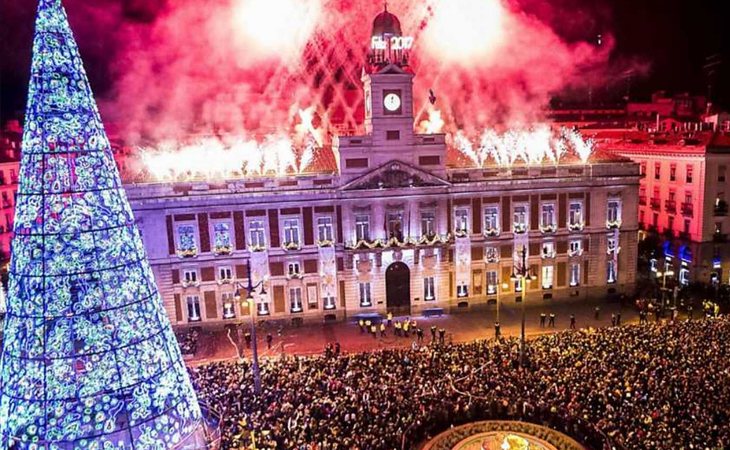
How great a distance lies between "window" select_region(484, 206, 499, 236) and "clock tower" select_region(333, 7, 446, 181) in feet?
16.4

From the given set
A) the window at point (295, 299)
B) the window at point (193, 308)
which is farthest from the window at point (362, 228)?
the window at point (193, 308)

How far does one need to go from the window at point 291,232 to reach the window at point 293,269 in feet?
5.23

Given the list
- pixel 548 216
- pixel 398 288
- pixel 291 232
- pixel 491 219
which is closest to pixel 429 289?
pixel 398 288

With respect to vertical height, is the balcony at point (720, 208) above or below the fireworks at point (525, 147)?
below

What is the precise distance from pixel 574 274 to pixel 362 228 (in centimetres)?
1916

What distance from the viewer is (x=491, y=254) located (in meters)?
50.0

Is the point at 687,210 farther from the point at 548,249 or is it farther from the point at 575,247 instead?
the point at 548,249

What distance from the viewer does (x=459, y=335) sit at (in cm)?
4388

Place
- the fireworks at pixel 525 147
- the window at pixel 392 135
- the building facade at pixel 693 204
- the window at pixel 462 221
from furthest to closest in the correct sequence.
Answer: the building facade at pixel 693 204 < the fireworks at pixel 525 147 < the window at pixel 462 221 < the window at pixel 392 135

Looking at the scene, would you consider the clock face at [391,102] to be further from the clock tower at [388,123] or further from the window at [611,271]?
the window at [611,271]

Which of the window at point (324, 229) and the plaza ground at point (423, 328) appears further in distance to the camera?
the window at point (324, 229)

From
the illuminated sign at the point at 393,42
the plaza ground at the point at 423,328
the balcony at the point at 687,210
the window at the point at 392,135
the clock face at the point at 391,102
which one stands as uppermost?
the illuminated sign at the point at 393,42

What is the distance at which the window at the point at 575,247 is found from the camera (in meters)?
51.1

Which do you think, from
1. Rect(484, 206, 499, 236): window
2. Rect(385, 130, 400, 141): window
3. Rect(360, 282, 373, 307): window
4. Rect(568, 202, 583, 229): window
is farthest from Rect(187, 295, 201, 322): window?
Rect(568, 202, 583, 229): window
